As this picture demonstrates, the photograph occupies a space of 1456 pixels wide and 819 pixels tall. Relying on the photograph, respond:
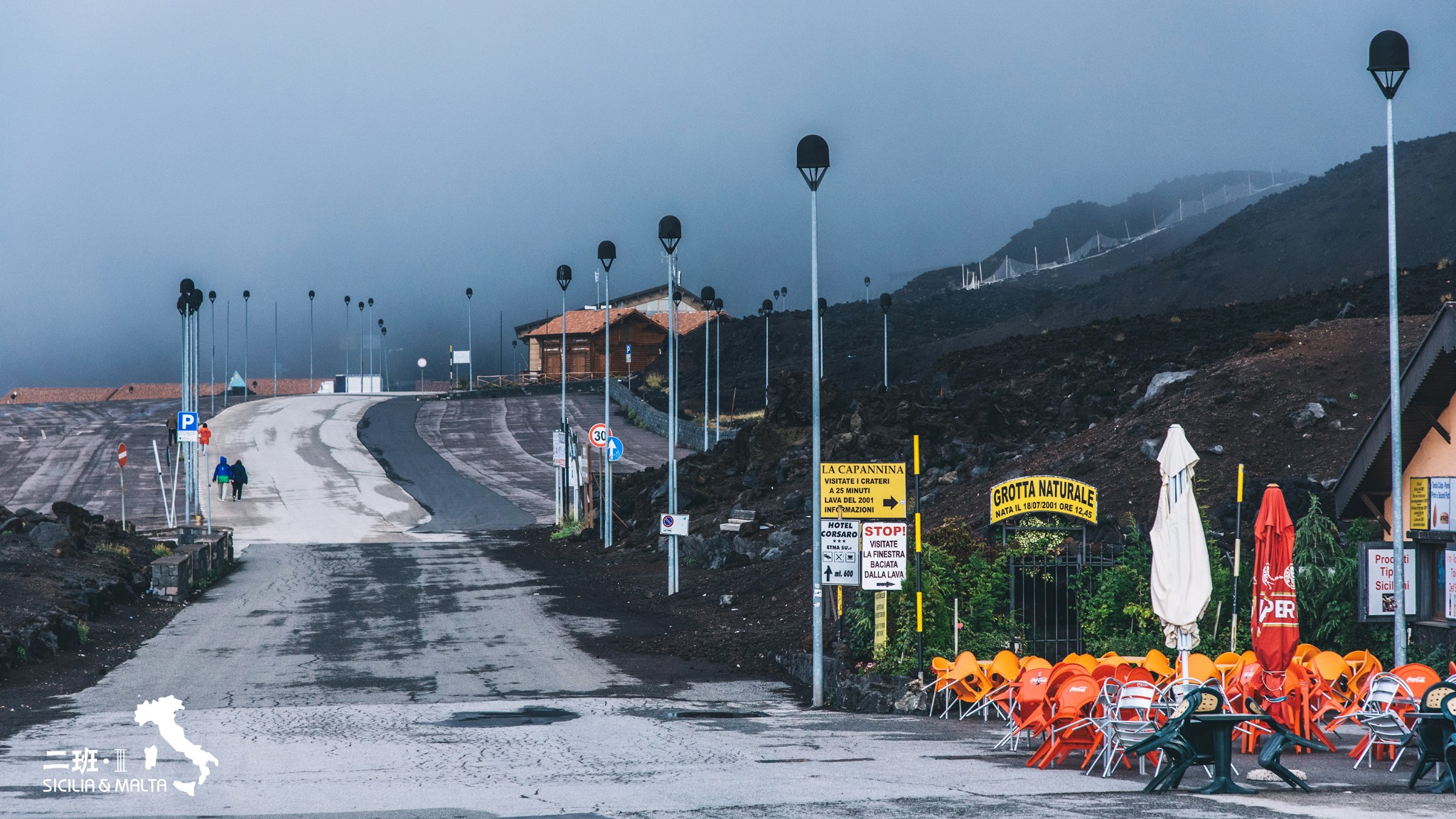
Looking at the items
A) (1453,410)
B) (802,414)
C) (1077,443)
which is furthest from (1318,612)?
(802,414)

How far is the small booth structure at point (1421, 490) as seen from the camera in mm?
14492

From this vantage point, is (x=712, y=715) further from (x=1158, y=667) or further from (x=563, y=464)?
(x=563, y=464)

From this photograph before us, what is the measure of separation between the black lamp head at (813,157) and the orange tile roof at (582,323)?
87.4m

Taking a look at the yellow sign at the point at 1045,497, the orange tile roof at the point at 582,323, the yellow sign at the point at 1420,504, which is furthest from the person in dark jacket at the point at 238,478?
the orange tile roof at the point at 582,323

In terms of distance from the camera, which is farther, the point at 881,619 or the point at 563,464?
the point at 563,464

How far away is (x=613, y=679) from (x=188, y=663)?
20.9ft

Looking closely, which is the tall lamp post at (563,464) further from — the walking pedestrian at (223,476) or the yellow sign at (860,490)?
the yellow sign at (860,490)

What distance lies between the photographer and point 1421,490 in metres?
15.8

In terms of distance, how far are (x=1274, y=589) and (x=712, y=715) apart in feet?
20.7

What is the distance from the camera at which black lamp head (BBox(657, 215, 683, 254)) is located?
2334cm

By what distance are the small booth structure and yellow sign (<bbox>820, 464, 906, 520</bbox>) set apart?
549 centimetres

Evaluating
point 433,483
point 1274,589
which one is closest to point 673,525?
point 1274,589

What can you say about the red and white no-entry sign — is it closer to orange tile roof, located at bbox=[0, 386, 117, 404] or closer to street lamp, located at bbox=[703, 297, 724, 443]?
street lamp, located at bbox=[703, 297, 724, 443]

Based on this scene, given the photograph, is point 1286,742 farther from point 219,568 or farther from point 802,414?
point 802,414
